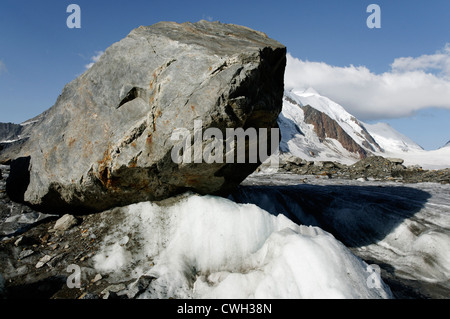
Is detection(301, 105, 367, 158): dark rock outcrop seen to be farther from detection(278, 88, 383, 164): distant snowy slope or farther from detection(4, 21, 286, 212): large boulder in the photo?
detection(4, 21, 286, 212): large boulder

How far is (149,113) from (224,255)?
9.39 ft

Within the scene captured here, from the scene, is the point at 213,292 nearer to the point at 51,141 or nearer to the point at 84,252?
the point at 84,252

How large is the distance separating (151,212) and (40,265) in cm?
204

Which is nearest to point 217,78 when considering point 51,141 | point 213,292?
point 213,292

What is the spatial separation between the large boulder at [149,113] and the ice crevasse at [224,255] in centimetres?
63

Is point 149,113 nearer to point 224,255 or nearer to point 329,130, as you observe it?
point 224,255

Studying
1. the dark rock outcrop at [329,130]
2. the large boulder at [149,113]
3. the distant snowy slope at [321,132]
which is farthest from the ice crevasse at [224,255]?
the dark rock outcrop at [329,130]

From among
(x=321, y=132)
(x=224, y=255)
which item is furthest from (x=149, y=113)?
(x=321, y=132)

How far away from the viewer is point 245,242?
15.8 ft

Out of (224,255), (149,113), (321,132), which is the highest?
(321,132)

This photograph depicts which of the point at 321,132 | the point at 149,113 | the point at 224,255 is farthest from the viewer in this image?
the point at 321,132

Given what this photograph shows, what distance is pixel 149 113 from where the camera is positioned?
5297 millimetres

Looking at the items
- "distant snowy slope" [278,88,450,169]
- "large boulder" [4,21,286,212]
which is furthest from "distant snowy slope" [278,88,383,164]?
"large boulder" [4,21,286,212]

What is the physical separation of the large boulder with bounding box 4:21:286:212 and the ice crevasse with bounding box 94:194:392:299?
0.63 metres
